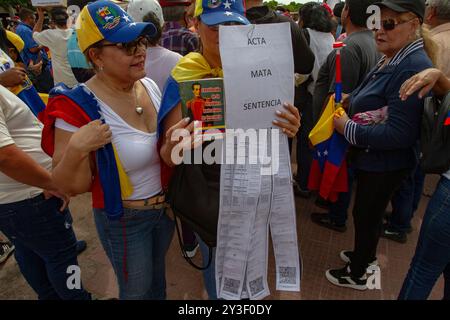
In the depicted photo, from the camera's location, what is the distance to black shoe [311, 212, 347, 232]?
338 centimetres

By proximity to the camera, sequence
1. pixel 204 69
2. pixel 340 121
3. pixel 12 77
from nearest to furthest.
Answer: pixel 204 69, pixel 12 77, pixel 340 121

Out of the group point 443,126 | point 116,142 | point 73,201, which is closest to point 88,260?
point 73,201

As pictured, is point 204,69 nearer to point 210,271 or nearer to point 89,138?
point 89,138

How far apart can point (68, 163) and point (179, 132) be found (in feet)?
1.60

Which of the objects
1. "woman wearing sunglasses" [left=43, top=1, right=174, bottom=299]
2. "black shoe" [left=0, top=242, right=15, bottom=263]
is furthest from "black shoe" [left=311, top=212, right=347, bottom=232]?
"black shoe" [left=0, top=242, right=15, bottom=263]

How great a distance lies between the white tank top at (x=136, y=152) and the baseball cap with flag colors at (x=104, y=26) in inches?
10.9

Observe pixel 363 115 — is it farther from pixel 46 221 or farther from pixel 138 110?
pixel 46 221

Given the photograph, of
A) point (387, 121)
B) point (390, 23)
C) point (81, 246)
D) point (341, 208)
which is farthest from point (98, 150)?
point (341, 208)

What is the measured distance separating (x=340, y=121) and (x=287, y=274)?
1131mm

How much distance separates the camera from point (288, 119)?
54.4 inches

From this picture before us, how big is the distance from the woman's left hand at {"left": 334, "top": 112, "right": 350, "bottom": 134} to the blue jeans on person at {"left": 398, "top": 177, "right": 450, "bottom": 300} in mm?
661

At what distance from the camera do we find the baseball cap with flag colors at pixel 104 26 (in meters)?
1.38

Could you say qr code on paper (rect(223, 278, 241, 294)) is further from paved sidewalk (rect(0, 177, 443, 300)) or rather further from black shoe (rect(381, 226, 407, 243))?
black shoe (rect(381, 226, 407, 243))

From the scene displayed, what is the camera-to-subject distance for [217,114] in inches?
51.5
